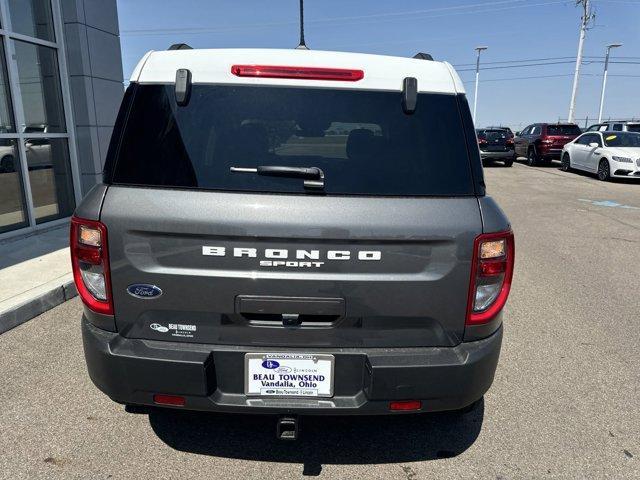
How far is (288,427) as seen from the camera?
2248mm

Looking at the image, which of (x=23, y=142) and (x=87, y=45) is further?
(x=87, y=45)

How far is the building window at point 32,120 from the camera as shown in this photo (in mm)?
6918

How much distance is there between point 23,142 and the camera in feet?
23.4

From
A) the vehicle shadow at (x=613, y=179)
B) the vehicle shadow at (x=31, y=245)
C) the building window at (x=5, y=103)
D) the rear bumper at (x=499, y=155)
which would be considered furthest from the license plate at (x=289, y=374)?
the rear bumper at (x=499, y=155)

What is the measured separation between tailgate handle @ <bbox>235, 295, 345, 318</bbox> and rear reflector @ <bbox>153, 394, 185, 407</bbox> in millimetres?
501

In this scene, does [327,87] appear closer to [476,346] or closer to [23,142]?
[476,346]

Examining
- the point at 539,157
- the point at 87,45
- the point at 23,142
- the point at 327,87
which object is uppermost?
the point at 87,45

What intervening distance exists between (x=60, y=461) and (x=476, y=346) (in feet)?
7.27

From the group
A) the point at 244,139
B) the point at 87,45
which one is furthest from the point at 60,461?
the point at 87,45

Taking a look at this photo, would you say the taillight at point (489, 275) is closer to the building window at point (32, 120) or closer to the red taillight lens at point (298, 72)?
the red taillight lens at point (298, 72)

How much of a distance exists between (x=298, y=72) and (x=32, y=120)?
6.75 metres

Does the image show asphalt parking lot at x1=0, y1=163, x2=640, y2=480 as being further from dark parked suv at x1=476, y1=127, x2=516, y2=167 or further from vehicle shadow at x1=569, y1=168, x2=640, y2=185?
dark parked suv at x1=476, y1=127, x2=516, y2=167

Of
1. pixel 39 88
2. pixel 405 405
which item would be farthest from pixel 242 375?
pixel 39 88

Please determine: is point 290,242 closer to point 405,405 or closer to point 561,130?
point 405,405
